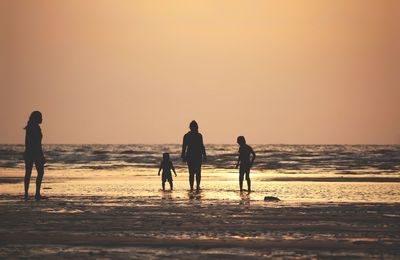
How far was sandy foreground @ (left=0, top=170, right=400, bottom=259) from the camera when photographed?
25.5 ft

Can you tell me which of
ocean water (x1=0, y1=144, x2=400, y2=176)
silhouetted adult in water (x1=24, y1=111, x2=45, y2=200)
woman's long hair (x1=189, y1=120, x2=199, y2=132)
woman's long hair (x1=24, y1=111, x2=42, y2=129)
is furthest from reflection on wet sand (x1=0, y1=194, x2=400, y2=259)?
ocean water (x1=0, y1=144, x2=400, y2=176)

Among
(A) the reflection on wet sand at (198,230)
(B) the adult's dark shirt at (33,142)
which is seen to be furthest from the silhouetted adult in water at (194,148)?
(A) the reflection on wet sand at (198,230)

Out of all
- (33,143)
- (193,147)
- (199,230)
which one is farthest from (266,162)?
(199,230)

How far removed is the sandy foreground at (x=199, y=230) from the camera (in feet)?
25.5

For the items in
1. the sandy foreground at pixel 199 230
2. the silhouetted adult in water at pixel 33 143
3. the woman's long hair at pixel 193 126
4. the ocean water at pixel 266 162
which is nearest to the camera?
the sandy foreground at pixel 199 230

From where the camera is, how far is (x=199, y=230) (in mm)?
9828

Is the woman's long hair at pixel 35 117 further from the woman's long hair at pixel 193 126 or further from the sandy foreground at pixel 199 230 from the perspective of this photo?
the woman's long hair at pixel 193 126

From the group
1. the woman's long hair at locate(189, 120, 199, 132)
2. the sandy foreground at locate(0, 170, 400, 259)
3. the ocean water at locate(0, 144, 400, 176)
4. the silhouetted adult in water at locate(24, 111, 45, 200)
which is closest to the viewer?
the sandy foreground at locate(0, 170, 400, 259)

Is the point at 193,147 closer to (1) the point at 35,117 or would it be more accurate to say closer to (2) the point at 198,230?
(1) the point at 35,117

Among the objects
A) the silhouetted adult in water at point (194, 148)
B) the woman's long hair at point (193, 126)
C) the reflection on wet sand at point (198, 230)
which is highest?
the woman's long hair at point (193, 126)

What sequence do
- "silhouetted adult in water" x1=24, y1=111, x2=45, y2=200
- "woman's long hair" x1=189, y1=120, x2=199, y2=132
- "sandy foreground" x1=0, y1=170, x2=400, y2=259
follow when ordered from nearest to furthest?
"sandy foreground" x1=0, y1=170, x2=400, y2=259 → "silhouetted adult in water" x1=24, y1=111, x2=45, y2=200 → "woman's long hair" x1=189, y1=120, x2=199, y2=132

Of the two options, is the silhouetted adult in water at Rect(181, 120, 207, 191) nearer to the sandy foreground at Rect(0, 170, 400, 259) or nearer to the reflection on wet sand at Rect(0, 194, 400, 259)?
the sandy foreground at Rect(0, 170, 400, 259)

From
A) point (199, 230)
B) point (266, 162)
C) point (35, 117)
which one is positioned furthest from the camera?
point (266, 162)

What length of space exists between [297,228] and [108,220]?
2.98m
